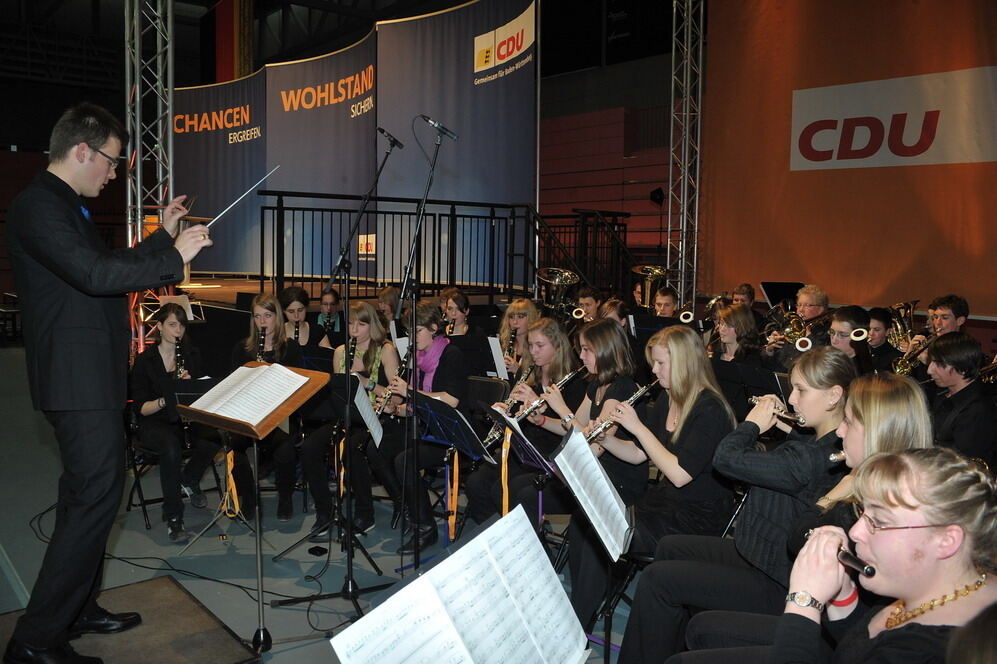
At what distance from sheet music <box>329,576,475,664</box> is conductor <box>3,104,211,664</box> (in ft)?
5.41

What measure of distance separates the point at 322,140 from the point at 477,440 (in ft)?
37.6

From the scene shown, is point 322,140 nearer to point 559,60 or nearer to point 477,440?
point 559,60

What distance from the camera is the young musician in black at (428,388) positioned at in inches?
172

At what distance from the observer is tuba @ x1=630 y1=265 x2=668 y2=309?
9883 mm

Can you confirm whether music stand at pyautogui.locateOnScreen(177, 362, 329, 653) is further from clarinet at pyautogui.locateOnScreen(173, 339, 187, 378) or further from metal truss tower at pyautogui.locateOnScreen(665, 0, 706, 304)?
metal truss tower at pyautogui.locateOnScreen(665, 0, 706, 304)

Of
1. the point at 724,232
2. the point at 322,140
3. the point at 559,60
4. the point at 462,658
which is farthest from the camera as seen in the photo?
the point at 559,60

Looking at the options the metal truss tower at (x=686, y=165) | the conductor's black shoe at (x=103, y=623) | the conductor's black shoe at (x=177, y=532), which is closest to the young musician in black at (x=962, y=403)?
the conductor's black shoe at (x=103, y=623)

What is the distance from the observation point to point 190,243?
2691 millimetres

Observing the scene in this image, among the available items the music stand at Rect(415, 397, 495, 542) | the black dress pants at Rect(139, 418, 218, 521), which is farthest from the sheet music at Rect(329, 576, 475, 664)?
the black dress pants at Rect(139, 418, 218, 521)

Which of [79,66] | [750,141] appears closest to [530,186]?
[750,141]

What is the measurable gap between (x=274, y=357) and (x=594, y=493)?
3.40 meters

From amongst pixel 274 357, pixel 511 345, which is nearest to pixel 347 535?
pixel 274 357

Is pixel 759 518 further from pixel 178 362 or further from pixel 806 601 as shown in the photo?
pixel 178 362

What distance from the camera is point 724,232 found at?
10.9m
